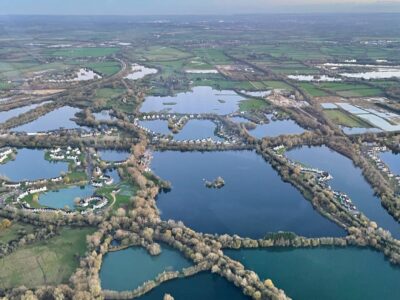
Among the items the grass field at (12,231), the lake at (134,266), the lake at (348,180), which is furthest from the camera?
the lake at (348,180)

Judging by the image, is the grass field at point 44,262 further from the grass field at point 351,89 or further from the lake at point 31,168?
the grass field at point 351,89

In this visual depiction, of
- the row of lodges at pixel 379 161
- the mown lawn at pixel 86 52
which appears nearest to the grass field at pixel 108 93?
the mown lawn at pixel 86 52

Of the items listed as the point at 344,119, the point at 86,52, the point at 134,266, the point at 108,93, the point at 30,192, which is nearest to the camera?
the point at 134,266

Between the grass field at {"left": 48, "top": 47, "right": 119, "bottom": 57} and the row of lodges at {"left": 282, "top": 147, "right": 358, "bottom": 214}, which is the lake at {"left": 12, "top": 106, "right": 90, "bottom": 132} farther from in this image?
the grass field at {"left": 48, "top": 47, "right": 119, "bottom": 57}

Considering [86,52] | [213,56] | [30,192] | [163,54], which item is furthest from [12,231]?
[86,52]

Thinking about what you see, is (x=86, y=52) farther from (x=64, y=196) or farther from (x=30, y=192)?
(x=64, y=196)

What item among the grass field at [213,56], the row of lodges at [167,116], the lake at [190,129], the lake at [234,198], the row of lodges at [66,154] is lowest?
the lake at [234,198]
